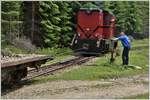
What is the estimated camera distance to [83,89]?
15188 millimetres

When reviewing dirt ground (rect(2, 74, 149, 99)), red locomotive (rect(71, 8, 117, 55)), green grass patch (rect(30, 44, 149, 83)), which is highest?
red locomotive (rect(71, 8, 117, 55))

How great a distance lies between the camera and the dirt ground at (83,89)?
1399 centimetres

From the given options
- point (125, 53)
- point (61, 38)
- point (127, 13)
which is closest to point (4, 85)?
point (125, 53)

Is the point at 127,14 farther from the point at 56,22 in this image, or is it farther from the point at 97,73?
the point at 97,73

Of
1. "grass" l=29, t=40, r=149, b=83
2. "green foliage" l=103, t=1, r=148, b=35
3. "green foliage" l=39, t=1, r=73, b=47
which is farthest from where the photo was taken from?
"green foliage" l=103, t=1, r=148, b=35

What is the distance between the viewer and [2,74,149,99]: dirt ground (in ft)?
45.9

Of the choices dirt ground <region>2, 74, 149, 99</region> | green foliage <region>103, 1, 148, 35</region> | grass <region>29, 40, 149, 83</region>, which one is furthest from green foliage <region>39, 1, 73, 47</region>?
dirt ground <region>2, 74, 149, 99</region>

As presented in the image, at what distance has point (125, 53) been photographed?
22672 millimetres

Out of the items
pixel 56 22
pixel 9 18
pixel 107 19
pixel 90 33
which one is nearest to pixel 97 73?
pixel 90 33

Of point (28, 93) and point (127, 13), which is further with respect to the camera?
point (127, 13)

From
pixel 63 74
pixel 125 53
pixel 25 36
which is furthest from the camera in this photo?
pixel 25 36

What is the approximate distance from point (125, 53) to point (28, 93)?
9010mm

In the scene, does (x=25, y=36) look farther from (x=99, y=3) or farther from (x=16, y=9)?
(x=99, y=3)

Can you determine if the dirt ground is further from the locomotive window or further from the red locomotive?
the locomotive window
